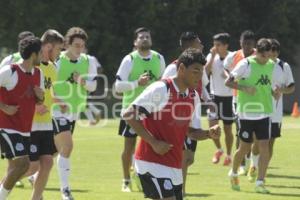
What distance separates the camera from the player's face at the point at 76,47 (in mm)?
12523

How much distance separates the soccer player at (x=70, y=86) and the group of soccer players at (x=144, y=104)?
0.01m

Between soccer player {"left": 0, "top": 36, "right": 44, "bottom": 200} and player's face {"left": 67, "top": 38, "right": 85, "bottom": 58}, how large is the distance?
262cm

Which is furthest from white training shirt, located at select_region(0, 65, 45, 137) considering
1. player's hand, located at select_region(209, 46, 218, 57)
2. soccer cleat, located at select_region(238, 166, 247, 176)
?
player's hand, located at select_region(209, 46, 218, 57)

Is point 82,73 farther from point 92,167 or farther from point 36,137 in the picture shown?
point 92,167

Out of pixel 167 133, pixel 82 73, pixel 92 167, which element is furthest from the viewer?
pixel 92 167

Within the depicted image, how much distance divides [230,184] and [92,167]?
3794mm

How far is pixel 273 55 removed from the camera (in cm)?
1455

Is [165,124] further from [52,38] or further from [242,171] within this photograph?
[242,171]

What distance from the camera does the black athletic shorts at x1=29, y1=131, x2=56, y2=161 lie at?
10.6 metres

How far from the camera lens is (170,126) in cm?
798

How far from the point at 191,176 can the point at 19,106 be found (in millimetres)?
6474

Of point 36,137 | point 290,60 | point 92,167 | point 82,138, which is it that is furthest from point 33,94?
→ point 290,60

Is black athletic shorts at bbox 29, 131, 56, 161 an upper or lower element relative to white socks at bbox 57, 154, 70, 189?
upper

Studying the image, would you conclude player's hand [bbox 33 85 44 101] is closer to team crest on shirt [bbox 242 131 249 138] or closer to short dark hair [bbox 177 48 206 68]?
short dark hair [bbox 177 48 206 68]
